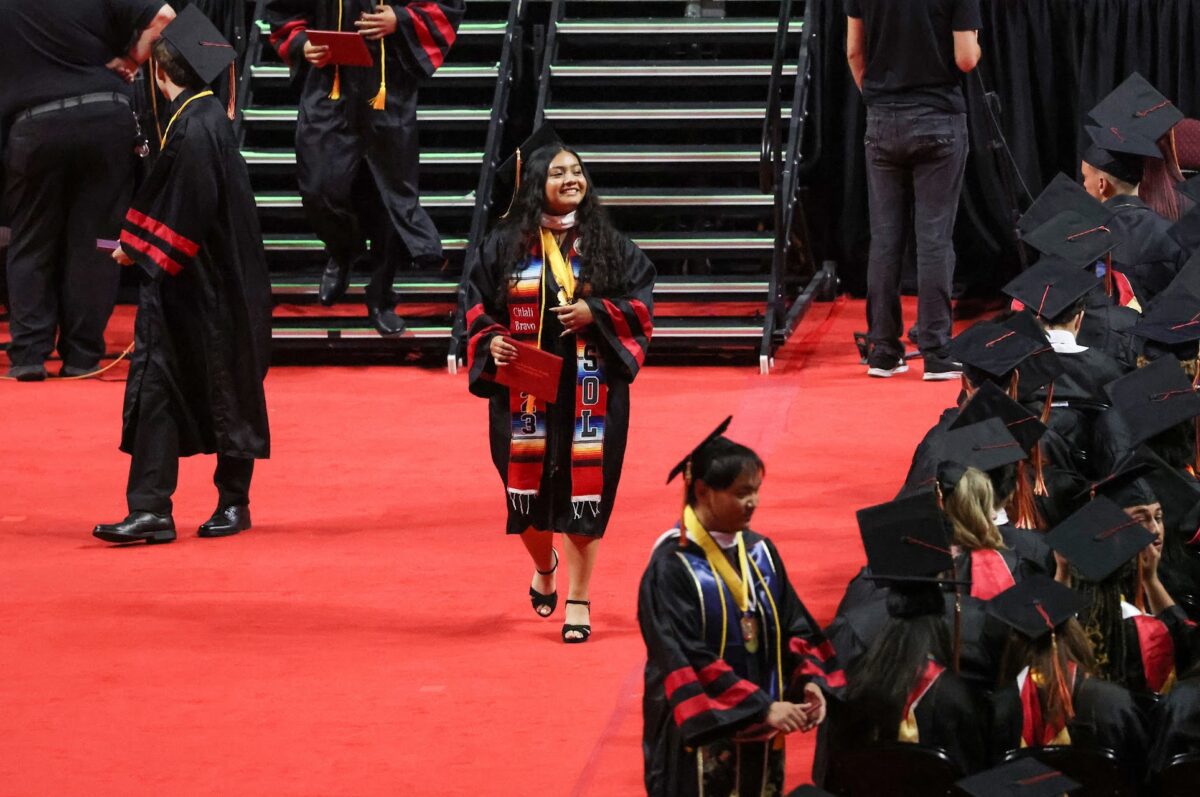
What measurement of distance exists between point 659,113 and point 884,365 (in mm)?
2353

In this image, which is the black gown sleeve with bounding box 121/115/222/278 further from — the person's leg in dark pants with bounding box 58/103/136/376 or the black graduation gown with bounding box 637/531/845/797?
the black graduation gown with bounding box 637/531/845/797

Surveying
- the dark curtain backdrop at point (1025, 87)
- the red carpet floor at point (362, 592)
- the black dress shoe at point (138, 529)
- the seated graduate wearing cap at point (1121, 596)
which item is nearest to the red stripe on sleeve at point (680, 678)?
the red carpet floor at point (362, 592)

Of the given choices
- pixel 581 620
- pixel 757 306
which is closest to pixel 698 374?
pixel 757 306

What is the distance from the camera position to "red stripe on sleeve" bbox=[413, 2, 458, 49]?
10.8 meters

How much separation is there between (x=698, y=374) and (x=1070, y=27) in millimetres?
3441

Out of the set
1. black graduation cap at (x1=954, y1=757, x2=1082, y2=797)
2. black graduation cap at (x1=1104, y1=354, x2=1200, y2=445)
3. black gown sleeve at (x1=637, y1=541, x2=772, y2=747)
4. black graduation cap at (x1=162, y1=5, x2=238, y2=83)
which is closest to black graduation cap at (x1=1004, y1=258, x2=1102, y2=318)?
black graduation cap at (x1=1104, y1=354, x2=1200, y2=445)

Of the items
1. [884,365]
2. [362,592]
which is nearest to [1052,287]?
[362,592]

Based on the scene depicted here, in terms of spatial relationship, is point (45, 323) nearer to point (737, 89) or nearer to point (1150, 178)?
point (737, 89)

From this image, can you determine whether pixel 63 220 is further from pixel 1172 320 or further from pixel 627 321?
pixel 1172 320

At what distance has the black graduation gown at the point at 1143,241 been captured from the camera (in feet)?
27.7

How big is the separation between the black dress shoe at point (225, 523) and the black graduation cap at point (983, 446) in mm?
3329

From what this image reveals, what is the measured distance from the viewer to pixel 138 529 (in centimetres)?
779

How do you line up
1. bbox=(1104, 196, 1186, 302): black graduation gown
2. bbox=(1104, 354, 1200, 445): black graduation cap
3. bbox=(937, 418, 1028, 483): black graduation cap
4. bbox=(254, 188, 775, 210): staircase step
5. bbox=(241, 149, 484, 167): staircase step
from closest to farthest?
bbox=(937, 418, 1028, 483): black graduation cap < bbox=(1104, 354, 1200, 445): black graduation cap < bbox=(1104, 196, 1186, 302): black graduation gown < bbox=(254, 188, 775, 210): staircase step < bbox=(241, 149, 484, 167): staircase step

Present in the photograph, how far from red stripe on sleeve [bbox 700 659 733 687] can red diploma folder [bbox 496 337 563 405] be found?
85.0 inches
